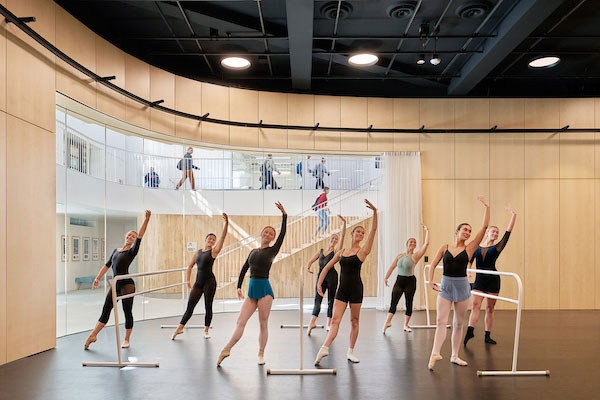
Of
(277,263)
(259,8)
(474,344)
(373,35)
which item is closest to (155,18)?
(259,8)

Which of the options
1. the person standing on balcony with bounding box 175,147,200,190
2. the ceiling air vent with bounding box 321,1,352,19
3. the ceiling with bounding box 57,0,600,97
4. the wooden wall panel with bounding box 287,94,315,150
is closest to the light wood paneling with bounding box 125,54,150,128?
the ceiling with bounding box 57,0,600,97

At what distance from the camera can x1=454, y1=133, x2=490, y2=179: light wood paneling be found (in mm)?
12797

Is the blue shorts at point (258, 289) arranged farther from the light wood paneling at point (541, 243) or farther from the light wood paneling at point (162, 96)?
the light wood paneling at point (541, 243)

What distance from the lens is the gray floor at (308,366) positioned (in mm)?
5227

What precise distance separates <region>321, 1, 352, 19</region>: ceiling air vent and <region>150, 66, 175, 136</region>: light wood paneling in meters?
3.87

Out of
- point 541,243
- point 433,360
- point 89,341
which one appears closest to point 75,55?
point 89,341

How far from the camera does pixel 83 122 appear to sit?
360 inches

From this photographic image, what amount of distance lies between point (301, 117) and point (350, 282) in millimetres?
7028

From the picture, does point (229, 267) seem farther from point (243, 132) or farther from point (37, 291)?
point (37, 291)

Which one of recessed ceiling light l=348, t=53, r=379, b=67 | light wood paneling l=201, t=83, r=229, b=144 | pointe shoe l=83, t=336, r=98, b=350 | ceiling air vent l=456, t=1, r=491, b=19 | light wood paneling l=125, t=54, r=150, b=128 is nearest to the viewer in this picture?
pointe shoe l=83, t=336, r=98, b=350

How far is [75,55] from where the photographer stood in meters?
8.42

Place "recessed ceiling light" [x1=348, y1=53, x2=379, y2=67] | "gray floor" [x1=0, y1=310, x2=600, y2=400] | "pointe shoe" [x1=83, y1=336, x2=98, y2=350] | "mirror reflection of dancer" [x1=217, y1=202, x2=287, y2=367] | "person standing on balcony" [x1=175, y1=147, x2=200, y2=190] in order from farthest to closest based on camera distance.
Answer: "person standing on balcony" [x1=175, y1=147, x2=200, y2=190], "recessed ceiling light" [x1=348, y1=53, x2=379, y2=67], "pointe shoe" [x1=83, y1=336, x2=98, y2=350], "mirror reflection of dancer" [x1=217, y1=202, x2=287, y2=367], "gray floor" [x1=0, y1=310, x2=600, y2=400]

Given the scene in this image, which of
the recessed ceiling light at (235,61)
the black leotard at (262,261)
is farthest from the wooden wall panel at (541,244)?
the black leotard at (262,261)

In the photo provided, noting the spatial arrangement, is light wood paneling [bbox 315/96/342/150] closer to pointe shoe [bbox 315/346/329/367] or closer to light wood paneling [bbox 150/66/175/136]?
light wood paneling [bbox 150/66/175/136]
